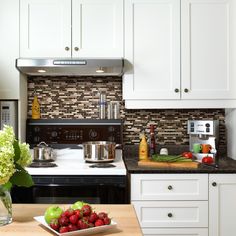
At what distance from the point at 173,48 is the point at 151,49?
173mm

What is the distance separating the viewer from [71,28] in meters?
3.16

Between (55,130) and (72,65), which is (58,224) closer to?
(72,65)

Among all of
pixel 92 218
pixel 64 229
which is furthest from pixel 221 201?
pixel 64 229

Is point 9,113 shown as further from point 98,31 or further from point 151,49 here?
point 151,49

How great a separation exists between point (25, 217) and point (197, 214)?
149cm

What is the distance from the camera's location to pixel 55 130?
343cm

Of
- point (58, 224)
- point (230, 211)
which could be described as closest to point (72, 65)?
point (230, 211)

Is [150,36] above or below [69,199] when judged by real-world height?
above

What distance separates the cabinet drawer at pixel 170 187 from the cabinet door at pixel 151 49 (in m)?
0.70

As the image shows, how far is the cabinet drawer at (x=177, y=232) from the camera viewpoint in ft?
9.14

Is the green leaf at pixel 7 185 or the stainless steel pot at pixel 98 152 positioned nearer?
the green leaf at pixel 7 185

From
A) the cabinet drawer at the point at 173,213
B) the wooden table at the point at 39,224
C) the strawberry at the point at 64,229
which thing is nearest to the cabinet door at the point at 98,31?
the cabinet drawer at the point at 173,213

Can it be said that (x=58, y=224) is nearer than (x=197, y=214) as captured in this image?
Yes

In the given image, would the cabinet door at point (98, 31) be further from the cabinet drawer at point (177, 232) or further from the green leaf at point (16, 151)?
the green leaf at point (16, 151)
